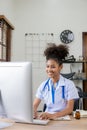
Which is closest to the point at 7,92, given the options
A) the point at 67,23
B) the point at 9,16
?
the point at 9,16

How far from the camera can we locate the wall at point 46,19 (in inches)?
202

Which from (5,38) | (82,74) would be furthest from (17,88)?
(82,74)

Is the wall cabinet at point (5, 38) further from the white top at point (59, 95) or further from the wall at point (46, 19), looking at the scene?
the white top at point (59, 95)

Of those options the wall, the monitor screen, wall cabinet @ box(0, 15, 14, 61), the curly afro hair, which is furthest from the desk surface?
the wall

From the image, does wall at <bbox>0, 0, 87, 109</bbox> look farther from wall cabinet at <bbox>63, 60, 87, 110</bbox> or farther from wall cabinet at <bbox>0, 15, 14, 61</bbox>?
wall cabinet at <bbox>0, 15, 14, 61</bbox>

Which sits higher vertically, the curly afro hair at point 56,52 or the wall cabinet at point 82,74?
the curly afro hair at point 56,52

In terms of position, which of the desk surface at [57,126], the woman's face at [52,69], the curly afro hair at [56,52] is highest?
A: the curly afro hair at [56,52]

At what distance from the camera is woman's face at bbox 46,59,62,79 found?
2070 mm

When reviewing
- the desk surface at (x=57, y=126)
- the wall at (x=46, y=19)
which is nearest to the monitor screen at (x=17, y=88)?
the desk surface at (x=57, y=126)

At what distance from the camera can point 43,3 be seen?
17.1 feet

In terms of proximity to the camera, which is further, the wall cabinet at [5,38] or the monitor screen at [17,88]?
the wall cabinet at [5,38]

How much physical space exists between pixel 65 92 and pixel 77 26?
11.1 ft

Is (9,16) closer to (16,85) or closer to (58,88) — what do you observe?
(58,88)

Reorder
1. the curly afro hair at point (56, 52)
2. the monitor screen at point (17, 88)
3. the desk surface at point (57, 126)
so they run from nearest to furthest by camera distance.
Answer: the monitor screen at point (17, 88) < the desk surface at point (57, 126) < the curly afro hair at point (56, 52)
